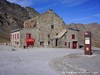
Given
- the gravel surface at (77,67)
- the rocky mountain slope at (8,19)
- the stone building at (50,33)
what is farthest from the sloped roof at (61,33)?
the rocky mountain slope at (8,19)

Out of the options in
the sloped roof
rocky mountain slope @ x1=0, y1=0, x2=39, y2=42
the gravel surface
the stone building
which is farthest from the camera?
rocky mountain slope @ x1=0, y1=0, x2=39, y2=42

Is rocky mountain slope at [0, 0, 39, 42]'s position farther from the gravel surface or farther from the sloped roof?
the gravel surface

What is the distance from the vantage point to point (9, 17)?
144 meters

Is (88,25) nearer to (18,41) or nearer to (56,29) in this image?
(56,29)

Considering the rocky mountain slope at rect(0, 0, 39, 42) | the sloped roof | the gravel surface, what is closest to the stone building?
the sloped roof

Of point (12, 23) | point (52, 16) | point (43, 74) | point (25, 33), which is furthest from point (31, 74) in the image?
point (12, 23)

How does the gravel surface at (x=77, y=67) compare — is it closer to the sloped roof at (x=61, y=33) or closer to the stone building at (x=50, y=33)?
the stone building at (x=50, y=33)

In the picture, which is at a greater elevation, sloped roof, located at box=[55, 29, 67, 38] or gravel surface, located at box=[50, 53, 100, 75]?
sloped roof, located at box=[55, 29, 67, 38]

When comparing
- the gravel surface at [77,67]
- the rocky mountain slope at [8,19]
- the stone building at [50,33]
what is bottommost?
the gravel surface at [77,67]

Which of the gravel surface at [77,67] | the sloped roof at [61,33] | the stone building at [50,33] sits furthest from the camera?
the sloped roof at [61,33]

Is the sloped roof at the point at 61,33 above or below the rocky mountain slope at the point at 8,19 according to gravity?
below

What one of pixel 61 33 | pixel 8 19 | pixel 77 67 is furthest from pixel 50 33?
pixel 8 19

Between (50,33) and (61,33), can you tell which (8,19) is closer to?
(50,33)

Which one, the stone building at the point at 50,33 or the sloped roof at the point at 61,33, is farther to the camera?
the sloped roof at the point at 61,33
